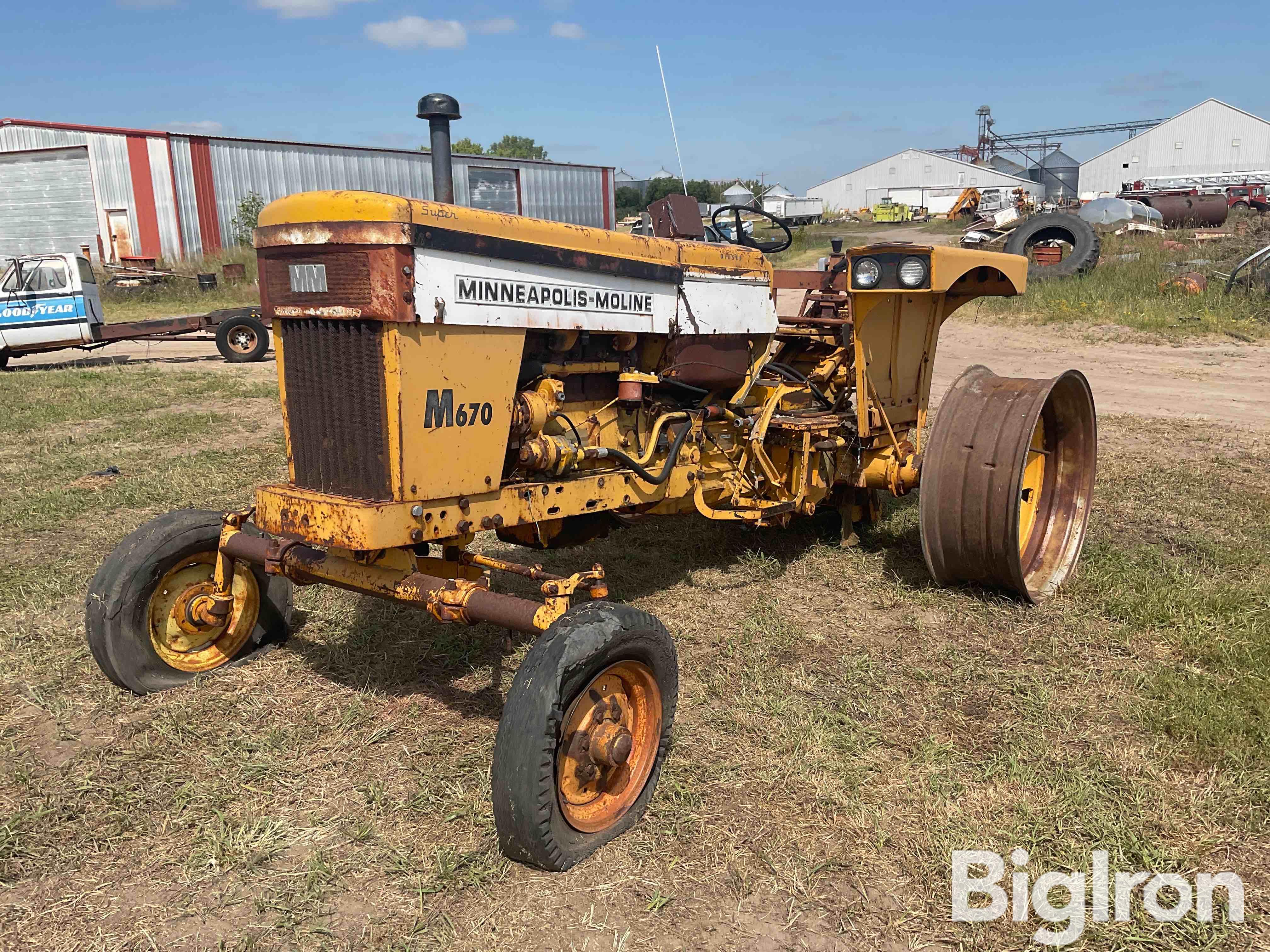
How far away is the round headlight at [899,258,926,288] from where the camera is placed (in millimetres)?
4145

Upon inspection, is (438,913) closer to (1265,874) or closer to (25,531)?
(1265,874)

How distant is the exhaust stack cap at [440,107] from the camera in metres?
3.08

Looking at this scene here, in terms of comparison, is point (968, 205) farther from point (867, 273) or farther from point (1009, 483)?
point (1009, 483)

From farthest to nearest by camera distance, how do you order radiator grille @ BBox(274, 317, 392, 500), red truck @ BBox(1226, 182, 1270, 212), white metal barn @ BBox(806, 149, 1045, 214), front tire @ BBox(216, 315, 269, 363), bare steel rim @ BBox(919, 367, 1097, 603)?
white metal barn @ BBox(806, 149, 1045, 214)
red truck @ BBox(1226, 182, 1270, 212)
front tire @ BBox(216, 315, 269, 363)
bare steel rim @ BBox(919, 367, 1097, 603)
radiator grille @ BBox(274, 317, 392, 500)

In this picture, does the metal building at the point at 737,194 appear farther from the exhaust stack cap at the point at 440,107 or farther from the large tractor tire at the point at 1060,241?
the exhaust stack cap at the point at 440,107

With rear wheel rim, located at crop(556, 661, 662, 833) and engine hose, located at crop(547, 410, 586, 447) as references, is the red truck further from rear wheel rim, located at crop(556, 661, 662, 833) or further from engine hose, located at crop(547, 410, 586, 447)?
rear wheel rim, located at crop(556, 661, 662, 833)

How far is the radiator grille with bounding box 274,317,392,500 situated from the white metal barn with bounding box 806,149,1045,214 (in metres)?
51.8

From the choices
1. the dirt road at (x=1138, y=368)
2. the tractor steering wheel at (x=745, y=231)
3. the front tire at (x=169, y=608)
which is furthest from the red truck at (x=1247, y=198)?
the front tire at (x=169, y=608)

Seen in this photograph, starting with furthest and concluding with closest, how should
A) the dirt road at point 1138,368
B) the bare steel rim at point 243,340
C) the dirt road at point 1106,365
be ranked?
the bare steel rim at point 243,340
the dirt road at point 1106,365
the dirt road at point 1138,368

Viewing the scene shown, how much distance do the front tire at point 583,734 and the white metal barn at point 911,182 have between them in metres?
52.0

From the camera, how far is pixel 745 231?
461cm

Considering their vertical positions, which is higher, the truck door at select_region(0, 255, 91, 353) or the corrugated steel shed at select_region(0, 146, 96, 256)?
the corrugated steel shed at select_region(0, 146, 96, 256)

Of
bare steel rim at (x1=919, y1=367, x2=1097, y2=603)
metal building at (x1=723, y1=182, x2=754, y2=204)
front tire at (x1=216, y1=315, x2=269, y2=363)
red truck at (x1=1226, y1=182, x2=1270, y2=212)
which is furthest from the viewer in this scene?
red truck at (x1=1226, y1=182, x2=1270, y2=212)

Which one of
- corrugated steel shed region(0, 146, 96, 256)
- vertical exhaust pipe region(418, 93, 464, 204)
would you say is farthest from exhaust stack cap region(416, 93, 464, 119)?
corrugated steel shed region(0, 146, 96, 256)
